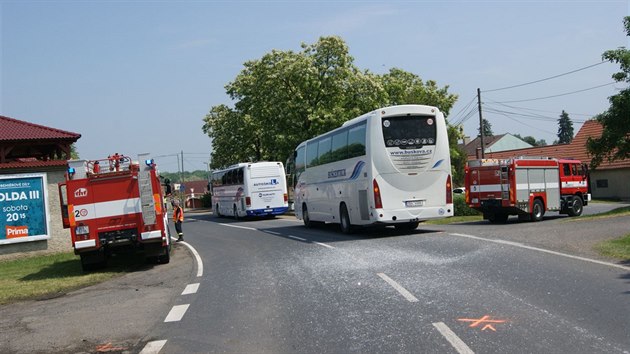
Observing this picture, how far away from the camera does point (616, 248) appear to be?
526 inches

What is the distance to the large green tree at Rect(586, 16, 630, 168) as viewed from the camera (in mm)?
27906

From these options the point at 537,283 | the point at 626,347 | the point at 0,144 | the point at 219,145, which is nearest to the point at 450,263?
the point at 537,283

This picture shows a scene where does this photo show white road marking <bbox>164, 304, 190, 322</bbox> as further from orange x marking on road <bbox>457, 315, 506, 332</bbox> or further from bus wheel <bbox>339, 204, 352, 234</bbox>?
bus wheel <bbox>339, 204, 352, 234</bbox>

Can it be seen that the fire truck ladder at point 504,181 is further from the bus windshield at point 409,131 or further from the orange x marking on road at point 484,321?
the orange x marking on road at point 484,321

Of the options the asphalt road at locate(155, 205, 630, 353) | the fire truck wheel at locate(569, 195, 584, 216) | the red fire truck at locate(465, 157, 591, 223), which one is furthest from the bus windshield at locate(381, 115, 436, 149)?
the fire truck wheel at locate(569, 195, 584, 216)

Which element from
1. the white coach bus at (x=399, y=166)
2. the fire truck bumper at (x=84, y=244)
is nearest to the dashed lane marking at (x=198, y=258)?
the fire truck bumper at (x=84, y=244)

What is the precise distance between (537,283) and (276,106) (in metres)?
33.5

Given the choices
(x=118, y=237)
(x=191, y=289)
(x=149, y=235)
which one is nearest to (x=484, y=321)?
(x=191, y=289)

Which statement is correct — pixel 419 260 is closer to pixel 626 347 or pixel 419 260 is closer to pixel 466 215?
pixel 626 347

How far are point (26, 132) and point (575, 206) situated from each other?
2371cm

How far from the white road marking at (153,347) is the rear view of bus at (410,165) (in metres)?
11.8

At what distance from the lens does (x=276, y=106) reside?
41.7m

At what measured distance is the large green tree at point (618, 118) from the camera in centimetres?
2791

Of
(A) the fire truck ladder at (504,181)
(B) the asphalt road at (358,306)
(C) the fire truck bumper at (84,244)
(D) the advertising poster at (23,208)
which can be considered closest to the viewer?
(B) the asphalt road at (358,306)
